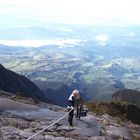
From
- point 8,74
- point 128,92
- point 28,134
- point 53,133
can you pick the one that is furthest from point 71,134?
point 128,92

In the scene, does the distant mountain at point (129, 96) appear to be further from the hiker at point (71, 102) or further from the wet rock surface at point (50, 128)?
the hiker at point (71, 102)

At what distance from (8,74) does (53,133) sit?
109101 mm

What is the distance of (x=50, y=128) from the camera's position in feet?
113

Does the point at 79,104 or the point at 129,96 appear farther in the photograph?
the point at 129,96

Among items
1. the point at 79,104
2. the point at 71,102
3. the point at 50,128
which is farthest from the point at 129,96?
the point at 50,128

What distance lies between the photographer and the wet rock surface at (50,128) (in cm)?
3138

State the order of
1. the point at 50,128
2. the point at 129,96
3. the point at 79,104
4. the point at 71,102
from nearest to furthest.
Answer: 1. the point at 50,128
2. the point at 71,102
3. the point at 79,104
4. the point at 129,96

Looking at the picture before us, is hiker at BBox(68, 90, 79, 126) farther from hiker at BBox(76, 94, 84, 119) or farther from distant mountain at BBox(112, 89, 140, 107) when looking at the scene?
distant mountain at BBox(112, 89, 140, 107)

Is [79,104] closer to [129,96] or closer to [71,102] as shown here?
[71,102]

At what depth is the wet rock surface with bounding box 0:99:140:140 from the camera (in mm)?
31381

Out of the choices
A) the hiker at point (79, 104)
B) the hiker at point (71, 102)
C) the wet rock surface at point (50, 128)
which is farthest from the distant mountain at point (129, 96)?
the hiker at point (71, 102)

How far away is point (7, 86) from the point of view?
416ft

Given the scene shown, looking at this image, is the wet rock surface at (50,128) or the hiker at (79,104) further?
the hiker at (79,104)

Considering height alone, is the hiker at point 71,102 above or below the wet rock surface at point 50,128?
above
